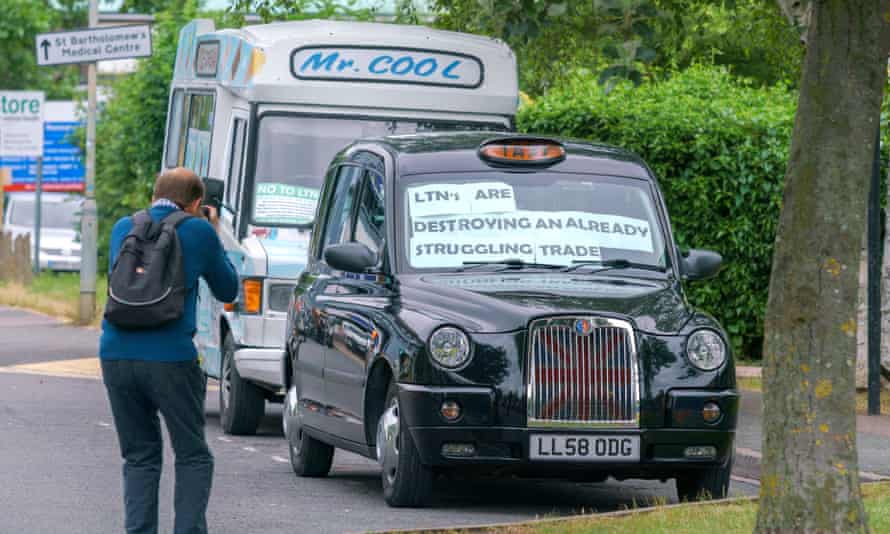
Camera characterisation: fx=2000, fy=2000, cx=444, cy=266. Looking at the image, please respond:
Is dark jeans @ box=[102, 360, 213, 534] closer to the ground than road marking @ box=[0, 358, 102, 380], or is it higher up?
higher up

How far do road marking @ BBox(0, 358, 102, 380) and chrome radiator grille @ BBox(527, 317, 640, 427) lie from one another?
1004cm

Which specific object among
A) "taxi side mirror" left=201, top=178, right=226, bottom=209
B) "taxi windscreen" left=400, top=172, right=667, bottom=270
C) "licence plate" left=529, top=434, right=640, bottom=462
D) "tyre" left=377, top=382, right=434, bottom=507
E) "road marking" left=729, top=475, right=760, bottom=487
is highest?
"taxi windscreen" left=400, top=172, right=667, bottom=270

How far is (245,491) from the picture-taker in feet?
35.6

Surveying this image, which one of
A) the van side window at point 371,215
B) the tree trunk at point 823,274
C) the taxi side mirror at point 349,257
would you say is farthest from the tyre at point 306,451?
the tree trunk at point 823,274

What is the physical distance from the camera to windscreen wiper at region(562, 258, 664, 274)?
415 inches

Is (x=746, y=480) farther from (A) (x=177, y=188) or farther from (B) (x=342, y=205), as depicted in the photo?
(A) (x=177, y=188)

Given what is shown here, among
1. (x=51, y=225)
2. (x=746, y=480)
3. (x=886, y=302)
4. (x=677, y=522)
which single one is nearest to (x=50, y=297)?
(x=51, y=225)

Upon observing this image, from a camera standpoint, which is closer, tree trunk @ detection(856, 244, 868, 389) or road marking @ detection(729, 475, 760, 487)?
road marking @ detection(729, 475, 760, 487)

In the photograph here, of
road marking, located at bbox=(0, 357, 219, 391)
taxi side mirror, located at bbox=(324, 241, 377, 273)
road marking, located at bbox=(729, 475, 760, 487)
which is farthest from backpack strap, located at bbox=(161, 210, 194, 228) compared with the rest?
road marking, located at bbox=(0, 357, 219, 391)

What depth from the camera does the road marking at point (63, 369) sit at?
19192 millimetres

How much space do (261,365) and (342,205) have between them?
2358 millimetres

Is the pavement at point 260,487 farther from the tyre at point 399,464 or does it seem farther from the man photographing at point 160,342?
the man photographing at point 160,342

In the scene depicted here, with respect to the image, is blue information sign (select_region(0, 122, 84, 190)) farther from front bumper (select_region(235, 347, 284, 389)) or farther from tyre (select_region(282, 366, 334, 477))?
tyre (select_region(282, 366, 334, 477))

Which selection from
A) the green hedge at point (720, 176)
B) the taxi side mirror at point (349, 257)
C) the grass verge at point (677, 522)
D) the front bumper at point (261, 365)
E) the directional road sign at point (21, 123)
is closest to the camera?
the grass verge at point (677, 522)
